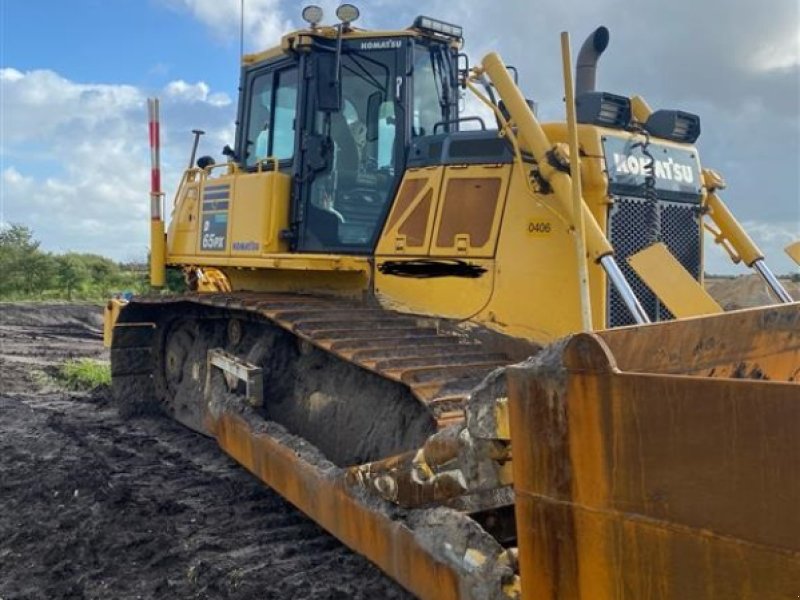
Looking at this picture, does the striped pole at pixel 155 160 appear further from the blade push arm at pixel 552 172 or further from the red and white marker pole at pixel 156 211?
the blade push arm at pixel 552 172

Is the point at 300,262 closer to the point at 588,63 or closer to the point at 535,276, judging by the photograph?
the point at 535,276

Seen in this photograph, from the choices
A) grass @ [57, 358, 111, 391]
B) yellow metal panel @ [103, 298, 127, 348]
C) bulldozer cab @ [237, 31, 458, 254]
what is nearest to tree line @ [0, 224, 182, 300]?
grass @ [57, 358, 111, 391]

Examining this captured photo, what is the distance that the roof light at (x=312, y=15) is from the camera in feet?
18.8

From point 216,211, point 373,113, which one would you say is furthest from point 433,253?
point 216,211

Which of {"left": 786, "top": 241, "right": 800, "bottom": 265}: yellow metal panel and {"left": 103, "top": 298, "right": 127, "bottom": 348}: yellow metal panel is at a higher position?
{"left": 786, "top": 241, "right": 800, "bottom": 265}: yellow metal panel

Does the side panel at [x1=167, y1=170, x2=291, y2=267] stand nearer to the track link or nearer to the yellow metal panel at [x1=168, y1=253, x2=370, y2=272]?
the yellow metal panel at [x1=168, y1=253, x2=370, y2=272]

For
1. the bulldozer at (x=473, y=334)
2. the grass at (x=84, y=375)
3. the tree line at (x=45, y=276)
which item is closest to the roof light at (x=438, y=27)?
the bulldozer at (x=473, y=334)

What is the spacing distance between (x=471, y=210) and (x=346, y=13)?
1772mm

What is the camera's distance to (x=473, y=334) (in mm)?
4750

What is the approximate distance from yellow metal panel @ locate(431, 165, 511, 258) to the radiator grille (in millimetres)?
624

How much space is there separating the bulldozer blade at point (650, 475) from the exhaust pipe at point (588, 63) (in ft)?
9.02

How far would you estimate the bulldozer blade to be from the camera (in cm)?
194

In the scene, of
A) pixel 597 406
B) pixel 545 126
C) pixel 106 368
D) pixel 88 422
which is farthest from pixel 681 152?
pixel 106 368

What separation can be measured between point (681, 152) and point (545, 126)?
34.9 inches
